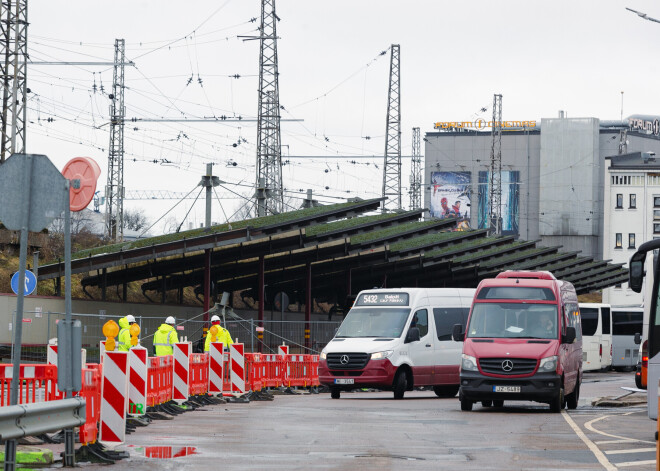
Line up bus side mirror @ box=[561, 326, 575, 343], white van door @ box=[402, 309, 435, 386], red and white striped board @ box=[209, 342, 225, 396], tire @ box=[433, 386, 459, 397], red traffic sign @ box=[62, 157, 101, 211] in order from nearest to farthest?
red traffic sign @ box=[62, 157, 101, 211] < bus side mirror @ box=[561, 326, 575, 343] < red and white striped board @ box=[209, 342, 225, 396] < white van door @ box=[402, 309, 435, 386] < tire @ box=[433, 386, 459, 397]

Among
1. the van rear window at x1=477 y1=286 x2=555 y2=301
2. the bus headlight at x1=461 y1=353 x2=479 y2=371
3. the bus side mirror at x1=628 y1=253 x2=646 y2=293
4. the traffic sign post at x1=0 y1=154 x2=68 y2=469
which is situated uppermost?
the traffic sign post at x1=0 y1=154 x2=68 y2=469

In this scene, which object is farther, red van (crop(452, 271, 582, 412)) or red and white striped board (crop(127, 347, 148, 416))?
red van (crop(452, 271, 582, 412))

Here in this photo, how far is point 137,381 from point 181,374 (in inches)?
183

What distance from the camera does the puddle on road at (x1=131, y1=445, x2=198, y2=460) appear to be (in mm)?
12953

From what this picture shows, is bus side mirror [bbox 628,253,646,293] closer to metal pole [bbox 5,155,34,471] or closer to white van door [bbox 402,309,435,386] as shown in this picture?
metal pole [bbox 5,155,34,471]

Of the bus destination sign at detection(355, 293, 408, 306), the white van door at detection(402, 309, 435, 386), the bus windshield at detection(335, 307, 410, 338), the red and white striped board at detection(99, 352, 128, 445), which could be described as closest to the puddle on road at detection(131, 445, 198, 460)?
the red and white striped board at detection(99, 352, 128, 445)

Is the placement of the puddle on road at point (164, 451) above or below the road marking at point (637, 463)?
below

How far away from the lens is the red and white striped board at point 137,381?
53.8 ft

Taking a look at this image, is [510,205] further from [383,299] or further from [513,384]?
[513,384]

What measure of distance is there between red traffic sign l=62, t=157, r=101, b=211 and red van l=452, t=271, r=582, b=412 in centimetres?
1175

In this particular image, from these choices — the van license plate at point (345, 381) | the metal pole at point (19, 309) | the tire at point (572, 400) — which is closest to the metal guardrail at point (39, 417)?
the metal pole at point (19, 309)

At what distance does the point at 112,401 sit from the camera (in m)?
13.6

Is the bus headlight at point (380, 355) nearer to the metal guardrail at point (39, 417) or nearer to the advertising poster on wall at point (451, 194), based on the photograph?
the metal guardrail at point (39, 417)

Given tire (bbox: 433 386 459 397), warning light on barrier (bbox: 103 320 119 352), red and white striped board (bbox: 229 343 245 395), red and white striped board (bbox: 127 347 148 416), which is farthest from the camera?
tire (bbox: 433 386 459 397)
